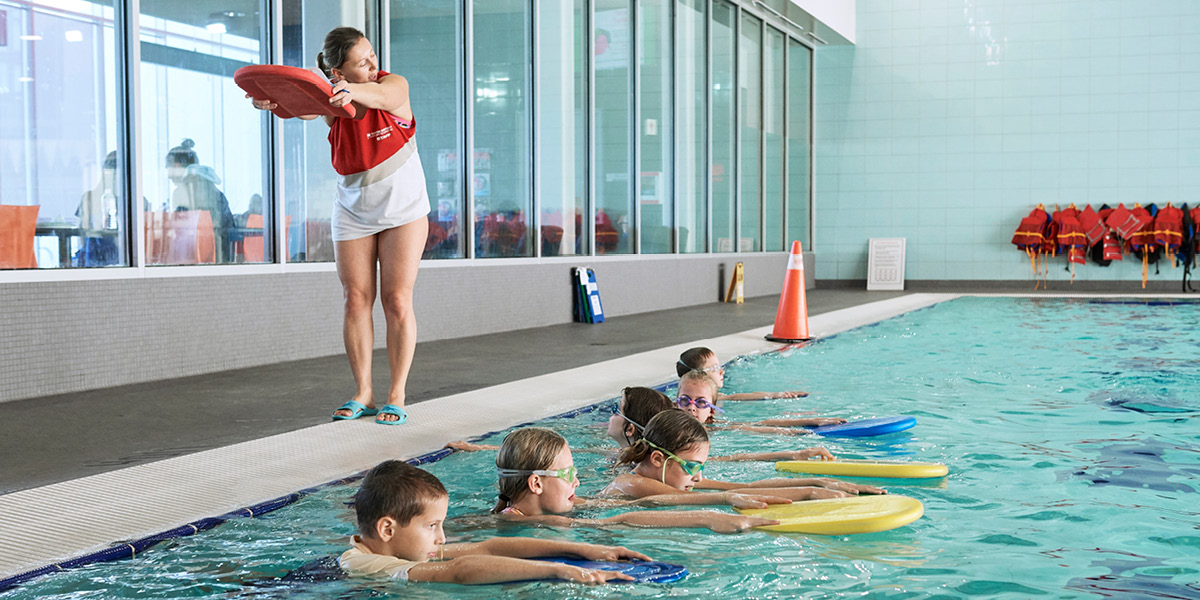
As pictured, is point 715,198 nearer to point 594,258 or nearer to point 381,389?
point 594,258

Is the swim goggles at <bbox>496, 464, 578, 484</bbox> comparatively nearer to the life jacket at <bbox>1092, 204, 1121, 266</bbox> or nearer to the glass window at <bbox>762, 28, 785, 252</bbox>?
the glass window at <bbox>762, 28, 785, 252</bbox>

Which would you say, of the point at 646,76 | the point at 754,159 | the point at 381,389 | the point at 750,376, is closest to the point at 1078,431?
the point at 750,376

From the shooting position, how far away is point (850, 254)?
18.3 meters

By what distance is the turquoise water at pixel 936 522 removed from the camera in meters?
2.39

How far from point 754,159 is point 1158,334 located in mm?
8084

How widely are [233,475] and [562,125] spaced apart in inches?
313

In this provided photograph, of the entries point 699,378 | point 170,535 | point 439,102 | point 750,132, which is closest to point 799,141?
point 750,132

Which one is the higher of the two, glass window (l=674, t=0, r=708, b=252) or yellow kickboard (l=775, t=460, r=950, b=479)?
glass window (l=674, t=0, r=708, b=252)

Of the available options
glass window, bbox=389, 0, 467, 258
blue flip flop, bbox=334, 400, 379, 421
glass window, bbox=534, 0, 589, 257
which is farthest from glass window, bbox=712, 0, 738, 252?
blue flip flop, bbox=334, 400, 379, 421

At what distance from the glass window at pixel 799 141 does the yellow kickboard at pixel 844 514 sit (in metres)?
15.0

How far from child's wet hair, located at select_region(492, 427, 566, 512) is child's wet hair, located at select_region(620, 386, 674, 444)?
860 mm

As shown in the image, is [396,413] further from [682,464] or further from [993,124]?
[993,124]

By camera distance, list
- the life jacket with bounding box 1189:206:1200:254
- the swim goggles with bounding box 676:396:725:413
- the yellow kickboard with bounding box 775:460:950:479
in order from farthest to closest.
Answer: the life jacket with bounding box 1189:206:1200:254 < the swim goggles with bounding box 676:396:725:413 < the yellow kickboard with bounding box 775:460:950:479

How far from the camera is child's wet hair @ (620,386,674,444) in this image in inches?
148
